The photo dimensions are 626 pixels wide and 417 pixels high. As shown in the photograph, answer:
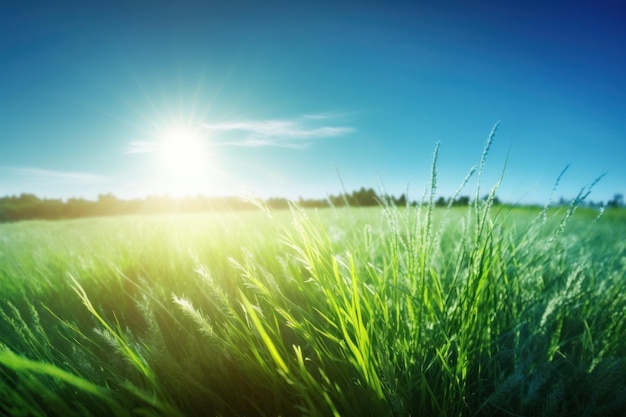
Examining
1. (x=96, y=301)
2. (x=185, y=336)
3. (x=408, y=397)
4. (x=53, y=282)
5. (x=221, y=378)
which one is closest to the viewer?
(x=408, y=397)

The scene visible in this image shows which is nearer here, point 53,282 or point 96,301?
point 96,301

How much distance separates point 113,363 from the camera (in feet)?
3.14

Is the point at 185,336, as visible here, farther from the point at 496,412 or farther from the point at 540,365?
the point at 540,365

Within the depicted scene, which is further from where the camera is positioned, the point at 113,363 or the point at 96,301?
the point at 96,301

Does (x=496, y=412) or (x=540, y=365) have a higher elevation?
(x=540, y=365)

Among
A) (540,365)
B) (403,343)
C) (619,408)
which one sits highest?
(403,343)

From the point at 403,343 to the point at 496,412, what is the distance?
0.33 m

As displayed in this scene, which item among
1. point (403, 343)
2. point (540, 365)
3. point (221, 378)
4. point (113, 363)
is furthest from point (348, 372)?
point (113, 363)

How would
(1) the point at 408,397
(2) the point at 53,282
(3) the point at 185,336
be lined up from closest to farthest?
(1) the point at 408,397
(3) the point at 185,336
(2) the point at 53,282

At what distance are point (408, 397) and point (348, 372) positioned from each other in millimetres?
146

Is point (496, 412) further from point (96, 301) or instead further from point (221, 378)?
point (96, 301)

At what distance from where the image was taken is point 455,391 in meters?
0.75

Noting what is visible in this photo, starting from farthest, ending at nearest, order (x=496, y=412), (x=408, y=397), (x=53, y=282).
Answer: (x=53, y=282), (x=496, y=412), (x=408, y=397)

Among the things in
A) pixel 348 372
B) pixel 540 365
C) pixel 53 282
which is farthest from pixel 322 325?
pixel 53 282
